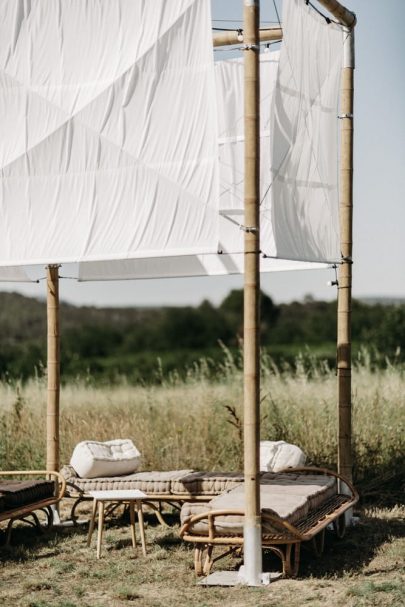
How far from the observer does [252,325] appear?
5949 millimetres

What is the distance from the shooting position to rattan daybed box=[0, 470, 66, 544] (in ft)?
22.7

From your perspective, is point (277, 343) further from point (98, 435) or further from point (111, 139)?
point (111, 139)

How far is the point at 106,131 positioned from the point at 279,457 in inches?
112

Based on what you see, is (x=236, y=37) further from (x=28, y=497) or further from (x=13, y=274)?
(x=28, y=497)

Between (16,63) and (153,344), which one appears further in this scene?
(153,344)

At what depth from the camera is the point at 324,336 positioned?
88.6 ft

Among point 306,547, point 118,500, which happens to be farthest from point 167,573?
point 306,547

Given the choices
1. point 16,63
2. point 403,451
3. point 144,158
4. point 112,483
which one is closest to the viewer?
point 144,158

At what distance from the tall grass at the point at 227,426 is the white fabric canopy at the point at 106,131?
9.49ft

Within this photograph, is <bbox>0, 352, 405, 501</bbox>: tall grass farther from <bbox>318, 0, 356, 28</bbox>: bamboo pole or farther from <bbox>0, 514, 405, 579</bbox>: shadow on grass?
<bbox>318, 0, 356, 28</bbox>: bamboo pole

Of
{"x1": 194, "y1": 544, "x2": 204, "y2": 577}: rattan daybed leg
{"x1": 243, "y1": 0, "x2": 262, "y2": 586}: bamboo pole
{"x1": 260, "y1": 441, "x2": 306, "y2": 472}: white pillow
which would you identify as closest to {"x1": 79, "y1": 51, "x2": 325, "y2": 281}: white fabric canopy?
{"x1": 260, "y1": 441, "x2": 306, "y2": 472}: white pillow

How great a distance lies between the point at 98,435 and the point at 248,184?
4.71 m

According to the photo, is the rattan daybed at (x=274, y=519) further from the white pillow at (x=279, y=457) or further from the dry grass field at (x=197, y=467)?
the white pillow at (x=279, y=457)

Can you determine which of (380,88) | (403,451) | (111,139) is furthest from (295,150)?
(380,88)
